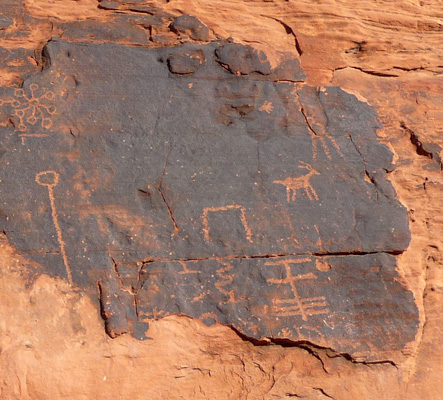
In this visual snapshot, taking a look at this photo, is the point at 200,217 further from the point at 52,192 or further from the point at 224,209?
the point at 52,192

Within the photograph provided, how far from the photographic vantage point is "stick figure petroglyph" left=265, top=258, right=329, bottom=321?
2.93 meters

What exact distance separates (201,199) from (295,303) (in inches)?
34.5

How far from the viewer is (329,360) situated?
2941mm

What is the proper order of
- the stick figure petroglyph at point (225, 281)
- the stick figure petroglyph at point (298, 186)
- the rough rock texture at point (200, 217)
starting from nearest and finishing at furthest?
the rough rock texture at point (200, 217), the stick figure petroglyph at point (225, 281), the stick figure petroglyph at point (298, 186)

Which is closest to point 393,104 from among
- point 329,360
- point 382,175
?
point 382,175

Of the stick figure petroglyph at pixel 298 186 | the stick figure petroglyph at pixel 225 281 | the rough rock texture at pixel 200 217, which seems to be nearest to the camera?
the rough rock texture at pixel 200 217

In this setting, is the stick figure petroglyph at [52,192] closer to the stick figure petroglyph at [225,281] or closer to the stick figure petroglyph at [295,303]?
the stick figure petroglyph at [225,281]

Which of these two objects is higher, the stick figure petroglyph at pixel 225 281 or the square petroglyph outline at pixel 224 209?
the square petroglyph outline at pixel 224 209

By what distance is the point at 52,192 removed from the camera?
287 cm

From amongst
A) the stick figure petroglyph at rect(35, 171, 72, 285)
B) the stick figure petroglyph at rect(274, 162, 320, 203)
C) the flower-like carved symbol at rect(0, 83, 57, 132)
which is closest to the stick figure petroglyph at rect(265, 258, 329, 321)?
the stick figure petroglyph at rect(274, 162, 320, 203)

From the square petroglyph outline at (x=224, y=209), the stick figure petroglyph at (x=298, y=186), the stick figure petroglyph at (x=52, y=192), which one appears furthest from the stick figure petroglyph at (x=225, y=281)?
the stick figure petroglyph at (x=52, y=192)

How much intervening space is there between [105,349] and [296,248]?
131 cm

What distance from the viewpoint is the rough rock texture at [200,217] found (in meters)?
2.78

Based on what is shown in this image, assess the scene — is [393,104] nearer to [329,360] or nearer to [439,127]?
[439,127]
